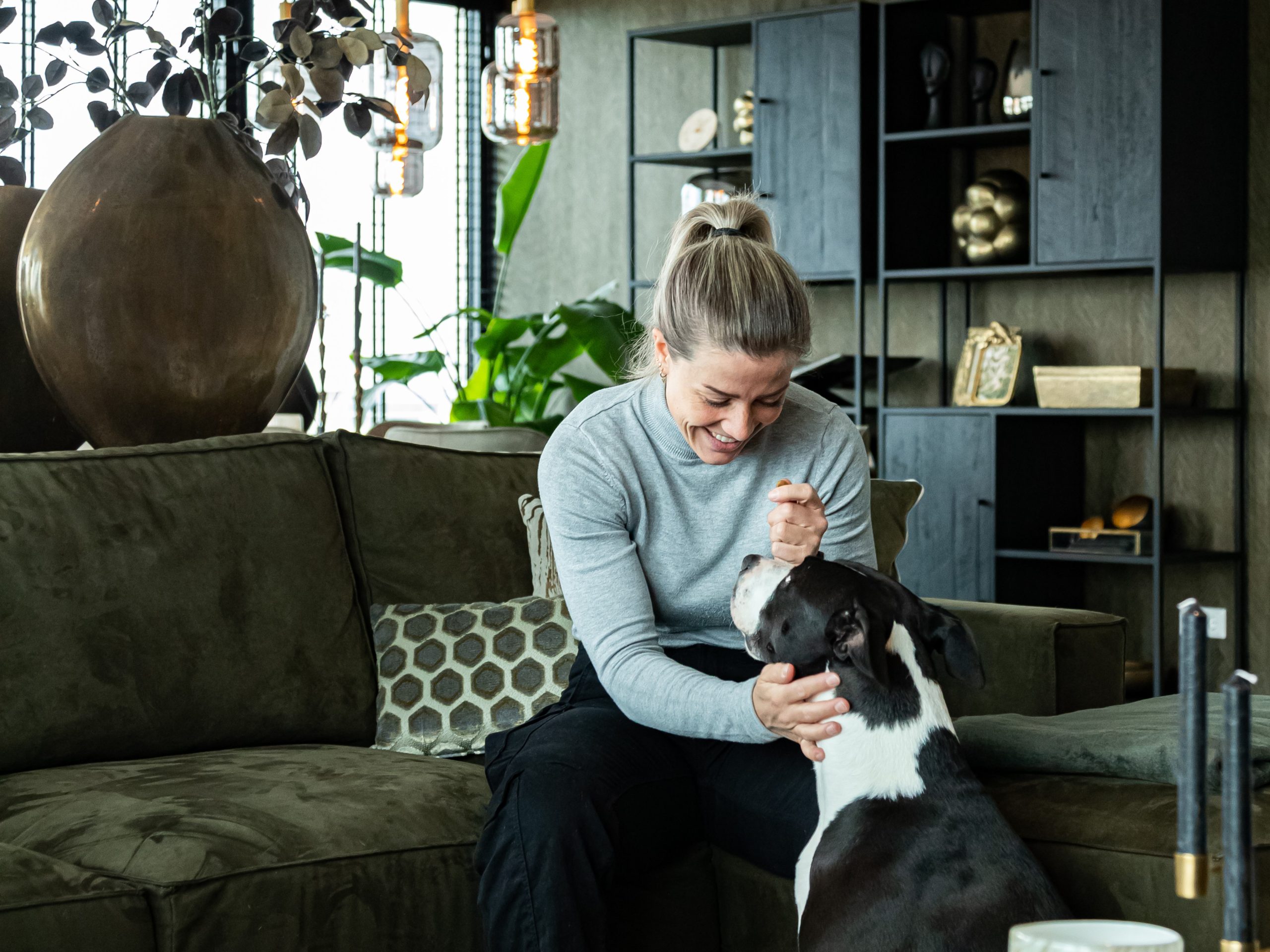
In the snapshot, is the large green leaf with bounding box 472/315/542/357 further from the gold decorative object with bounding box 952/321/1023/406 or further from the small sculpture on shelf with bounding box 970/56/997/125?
the small sculpture on shelf with bounding box 970/56/997/125

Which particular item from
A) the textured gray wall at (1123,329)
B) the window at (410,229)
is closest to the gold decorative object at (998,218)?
the textured gray wall at (1123,329)

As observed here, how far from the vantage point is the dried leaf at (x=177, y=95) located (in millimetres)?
2533

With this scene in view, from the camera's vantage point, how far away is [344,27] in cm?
263

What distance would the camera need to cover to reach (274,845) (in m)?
1.66

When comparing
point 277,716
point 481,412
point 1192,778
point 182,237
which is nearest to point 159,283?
point 182,237

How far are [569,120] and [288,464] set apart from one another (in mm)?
4395

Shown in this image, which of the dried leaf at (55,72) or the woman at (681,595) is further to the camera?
the dried leaf at (55,72)

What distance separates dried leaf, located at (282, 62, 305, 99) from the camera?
8.10 ft

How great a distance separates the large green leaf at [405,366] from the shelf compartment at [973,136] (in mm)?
1903

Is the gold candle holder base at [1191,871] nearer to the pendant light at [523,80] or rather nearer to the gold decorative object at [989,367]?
the pendant light at [523,80]

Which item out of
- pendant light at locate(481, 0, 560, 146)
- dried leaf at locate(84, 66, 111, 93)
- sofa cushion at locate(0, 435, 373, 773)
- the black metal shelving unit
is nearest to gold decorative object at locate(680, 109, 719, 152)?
the black metal shelving unit

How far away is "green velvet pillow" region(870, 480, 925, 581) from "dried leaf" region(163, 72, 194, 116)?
140cm

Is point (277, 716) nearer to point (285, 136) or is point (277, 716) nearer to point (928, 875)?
point (285, 136)

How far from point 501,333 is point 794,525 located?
373 cm
